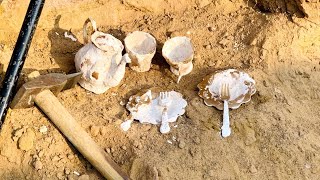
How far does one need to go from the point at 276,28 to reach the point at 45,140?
1453mm

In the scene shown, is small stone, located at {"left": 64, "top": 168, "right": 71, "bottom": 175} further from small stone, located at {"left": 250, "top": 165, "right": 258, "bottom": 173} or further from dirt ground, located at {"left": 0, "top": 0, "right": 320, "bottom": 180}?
small stone, located at {"left": 250, "top": 165, "right": 258, "bottom": 173}

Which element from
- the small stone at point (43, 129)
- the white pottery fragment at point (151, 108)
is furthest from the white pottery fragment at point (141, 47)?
the small stone at point (43, 129)

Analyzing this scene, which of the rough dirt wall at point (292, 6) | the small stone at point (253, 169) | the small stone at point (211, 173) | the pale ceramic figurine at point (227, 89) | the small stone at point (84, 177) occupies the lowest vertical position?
the small stone at point (84, 177)

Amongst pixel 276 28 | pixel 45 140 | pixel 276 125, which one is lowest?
pixel 45 140

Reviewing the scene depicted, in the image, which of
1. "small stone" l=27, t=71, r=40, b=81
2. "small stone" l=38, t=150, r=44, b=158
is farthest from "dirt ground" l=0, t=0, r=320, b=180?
"small stone" l=27, t=71, r=40, b=81

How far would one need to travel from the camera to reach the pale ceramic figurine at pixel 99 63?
3.10 m

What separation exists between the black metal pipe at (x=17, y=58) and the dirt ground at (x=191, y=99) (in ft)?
0.54

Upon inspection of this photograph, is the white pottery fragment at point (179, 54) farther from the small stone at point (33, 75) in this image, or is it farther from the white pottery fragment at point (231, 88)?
the small stone at point (33, 75)

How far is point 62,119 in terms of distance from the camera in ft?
9.46

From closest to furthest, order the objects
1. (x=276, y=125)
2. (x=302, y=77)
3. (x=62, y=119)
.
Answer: (x=62, y=119) < (x=276, y=125) < (x=302, y=77)

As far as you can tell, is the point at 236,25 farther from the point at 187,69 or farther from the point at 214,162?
the point at 214,162

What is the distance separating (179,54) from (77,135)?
80 centimetres

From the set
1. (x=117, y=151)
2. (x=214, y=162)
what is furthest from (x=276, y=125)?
(x=117, y=151)

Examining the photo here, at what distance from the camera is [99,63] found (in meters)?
3.10
